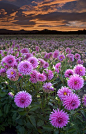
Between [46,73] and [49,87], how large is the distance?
0.26 metres

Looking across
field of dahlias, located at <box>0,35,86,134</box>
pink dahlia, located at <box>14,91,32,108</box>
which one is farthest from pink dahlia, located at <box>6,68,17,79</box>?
pink dahlia, located at <box>14,91,32,108</box>

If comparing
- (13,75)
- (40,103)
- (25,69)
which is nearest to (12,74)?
(13,75)

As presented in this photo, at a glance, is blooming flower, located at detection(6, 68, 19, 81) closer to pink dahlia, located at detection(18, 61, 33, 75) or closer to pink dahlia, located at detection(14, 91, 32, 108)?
pink dahlia, located at detection(18, 61, 33, 75)

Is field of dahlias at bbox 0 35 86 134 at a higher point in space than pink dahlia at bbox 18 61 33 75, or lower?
lower

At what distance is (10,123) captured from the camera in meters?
2.09

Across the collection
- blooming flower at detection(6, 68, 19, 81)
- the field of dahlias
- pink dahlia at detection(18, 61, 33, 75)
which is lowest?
the field of dahlias

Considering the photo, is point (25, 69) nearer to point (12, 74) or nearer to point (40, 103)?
point (12, 74)

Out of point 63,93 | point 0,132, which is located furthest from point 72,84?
point 0,132

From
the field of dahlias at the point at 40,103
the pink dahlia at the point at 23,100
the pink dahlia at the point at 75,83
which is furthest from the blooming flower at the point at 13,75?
the pink dahlia at the point at 75,83

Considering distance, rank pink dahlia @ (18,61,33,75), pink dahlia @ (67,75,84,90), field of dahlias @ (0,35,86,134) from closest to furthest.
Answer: field of dahlias @ (0,35,86,134) → pink dahlia @ (67,75,84,90) → pink dahlia @ (18,61,33,75)

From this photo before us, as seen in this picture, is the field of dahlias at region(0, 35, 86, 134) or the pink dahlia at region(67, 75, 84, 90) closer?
the field of dahlias at region(0, 35, 86, 134)

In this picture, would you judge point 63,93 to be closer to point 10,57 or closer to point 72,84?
point 72,84

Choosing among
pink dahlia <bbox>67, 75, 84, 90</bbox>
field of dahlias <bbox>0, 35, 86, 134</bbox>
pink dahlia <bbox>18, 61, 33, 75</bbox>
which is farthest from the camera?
pink dahlia <bbox>18, 61, 33, 75</bbox>

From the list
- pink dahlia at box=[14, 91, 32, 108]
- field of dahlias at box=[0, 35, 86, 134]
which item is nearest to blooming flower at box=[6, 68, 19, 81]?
field of dahlias at box=[0, 35, 86, 134]
